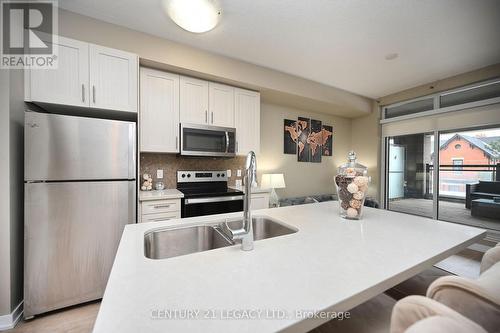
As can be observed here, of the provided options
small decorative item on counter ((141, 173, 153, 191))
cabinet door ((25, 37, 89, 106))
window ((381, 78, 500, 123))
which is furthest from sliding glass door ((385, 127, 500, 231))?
cabinet door ((25, 37, 89, 106))

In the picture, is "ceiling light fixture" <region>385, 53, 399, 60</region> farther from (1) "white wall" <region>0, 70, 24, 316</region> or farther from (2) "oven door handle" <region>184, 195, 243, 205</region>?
(1) "white wall" <region>0, 70, 24, 316</region>

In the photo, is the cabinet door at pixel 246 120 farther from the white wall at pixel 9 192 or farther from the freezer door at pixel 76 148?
the white wall at pixel 9 192

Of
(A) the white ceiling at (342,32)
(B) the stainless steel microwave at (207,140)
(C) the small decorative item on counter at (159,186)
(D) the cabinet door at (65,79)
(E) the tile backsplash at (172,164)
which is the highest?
(A) the white ceiling at (342,32)

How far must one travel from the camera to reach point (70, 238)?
1673mm

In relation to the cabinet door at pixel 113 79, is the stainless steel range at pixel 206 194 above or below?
below

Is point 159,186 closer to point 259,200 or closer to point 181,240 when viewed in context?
point 259,200

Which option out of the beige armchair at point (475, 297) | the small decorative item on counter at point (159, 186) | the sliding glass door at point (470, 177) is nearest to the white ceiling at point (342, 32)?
the sliding glass door at point (470, 177)

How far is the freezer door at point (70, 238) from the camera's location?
5.19 ft

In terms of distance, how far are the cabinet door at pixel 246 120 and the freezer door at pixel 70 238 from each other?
1.50 meters

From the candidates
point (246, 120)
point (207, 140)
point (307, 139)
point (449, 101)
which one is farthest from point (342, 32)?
point (449, 101)

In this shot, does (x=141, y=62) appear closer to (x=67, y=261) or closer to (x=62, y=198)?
(x=62, y=198)

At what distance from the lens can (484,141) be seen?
3.05 meters

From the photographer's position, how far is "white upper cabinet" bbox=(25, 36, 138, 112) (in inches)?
67.4

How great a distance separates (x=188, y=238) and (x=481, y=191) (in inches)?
179
